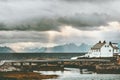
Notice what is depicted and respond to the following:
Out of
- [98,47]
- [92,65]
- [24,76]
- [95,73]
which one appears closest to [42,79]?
[24,76]

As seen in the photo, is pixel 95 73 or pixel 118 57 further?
pixel 118 57

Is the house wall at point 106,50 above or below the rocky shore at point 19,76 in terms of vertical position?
above

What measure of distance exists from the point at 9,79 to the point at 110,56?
57192mm

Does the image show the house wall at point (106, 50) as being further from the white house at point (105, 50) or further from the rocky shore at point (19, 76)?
the rocky shore at point (19, 76)

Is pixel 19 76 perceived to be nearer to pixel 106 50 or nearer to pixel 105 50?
pixel 105 50

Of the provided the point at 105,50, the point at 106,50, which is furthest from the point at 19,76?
the point at 106,50

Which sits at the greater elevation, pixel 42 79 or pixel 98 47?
pixel 98 47

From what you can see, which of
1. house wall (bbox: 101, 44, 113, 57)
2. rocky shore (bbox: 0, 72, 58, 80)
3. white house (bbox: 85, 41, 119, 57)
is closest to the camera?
rocky shore (bbox: 0, 72, 58, 80)

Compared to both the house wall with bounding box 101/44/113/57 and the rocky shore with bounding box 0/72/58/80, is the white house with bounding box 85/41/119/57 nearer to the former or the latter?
the house wall with bounding box 101/44/113/57

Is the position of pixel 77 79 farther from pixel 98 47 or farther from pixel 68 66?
pixel 98 47

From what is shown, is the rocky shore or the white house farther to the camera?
the white house

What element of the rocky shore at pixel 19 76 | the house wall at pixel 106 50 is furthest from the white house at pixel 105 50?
the rocky shore at pixel 19 76

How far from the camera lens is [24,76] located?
8219 cm

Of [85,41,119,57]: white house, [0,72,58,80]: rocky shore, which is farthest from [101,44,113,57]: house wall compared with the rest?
[0,72,58,80]: rocky shore
